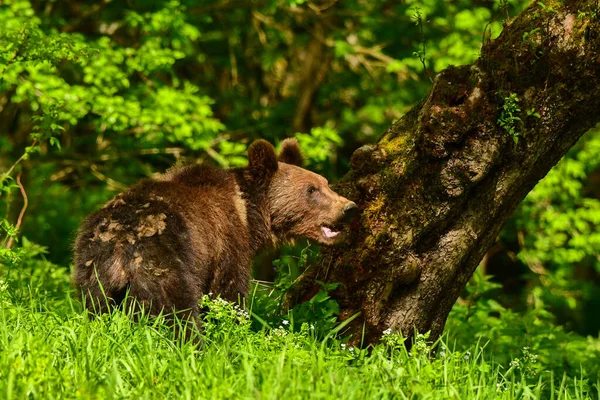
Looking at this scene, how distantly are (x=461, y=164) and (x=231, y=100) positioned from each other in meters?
Answer: 8.59

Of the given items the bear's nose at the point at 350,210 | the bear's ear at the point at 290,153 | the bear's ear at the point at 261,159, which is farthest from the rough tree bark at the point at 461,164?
the bear's ear at the point at 290,153

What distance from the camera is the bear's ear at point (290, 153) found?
24.6ft

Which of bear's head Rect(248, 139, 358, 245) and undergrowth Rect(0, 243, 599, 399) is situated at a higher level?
bear's head Rect(248, 139, 358, 245)

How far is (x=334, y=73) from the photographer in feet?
47.1

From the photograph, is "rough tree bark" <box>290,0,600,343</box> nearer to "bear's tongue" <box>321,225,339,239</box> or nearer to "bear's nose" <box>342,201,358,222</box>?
"bear's nose" <box>342,201,358,222</box>

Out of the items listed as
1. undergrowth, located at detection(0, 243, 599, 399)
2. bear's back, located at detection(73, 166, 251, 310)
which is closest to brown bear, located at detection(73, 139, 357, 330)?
bear's back, located at detection(73, 166, 251, 310)

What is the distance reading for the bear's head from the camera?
6.89 metres

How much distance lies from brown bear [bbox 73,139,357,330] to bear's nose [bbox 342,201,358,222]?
0.03 ft

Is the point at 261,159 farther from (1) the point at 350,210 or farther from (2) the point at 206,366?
(2) the point at 206,366

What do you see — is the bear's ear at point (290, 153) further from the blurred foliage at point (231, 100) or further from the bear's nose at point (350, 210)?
the blurred foliage at point (231, 100)

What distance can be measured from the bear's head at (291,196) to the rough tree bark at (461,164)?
88 centimetres

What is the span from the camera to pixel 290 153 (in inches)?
297

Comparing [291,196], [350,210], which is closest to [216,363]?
[350,210]

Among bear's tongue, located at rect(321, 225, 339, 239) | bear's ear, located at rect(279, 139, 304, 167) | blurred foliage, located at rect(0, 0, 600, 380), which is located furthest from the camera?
blurred foliage, located at rect(0, 0, 600, 380)
